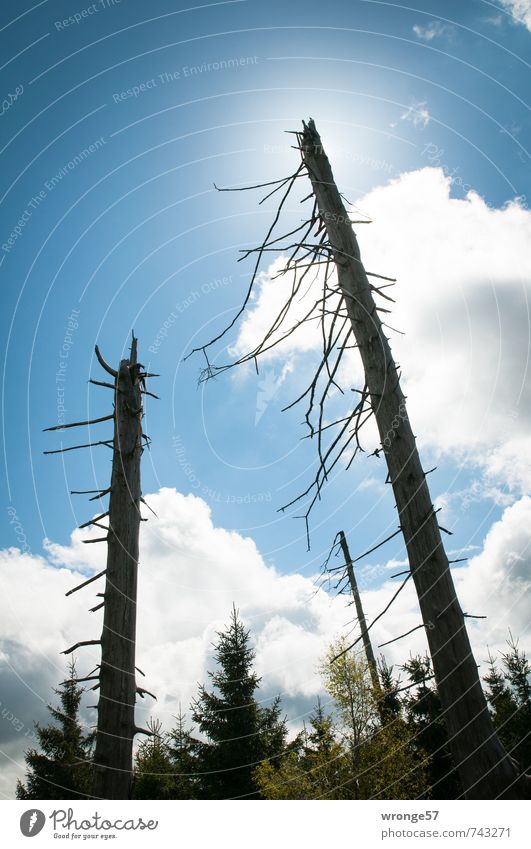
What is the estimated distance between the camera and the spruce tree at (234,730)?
13078 millimetres

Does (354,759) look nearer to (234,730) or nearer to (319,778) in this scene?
(319,778)

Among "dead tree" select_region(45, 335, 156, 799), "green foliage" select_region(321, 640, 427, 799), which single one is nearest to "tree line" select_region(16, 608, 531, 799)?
"green foliage" select_region(321, 640, 427, 799)

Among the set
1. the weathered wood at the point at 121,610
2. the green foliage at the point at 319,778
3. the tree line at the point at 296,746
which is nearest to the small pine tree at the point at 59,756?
the tree line at the point at 296,746

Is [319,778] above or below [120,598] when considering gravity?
below

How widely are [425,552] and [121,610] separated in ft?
9.73

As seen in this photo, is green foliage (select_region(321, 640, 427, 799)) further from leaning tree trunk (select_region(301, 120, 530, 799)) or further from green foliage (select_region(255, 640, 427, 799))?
leaning tree trunk (select_region(301, 120, 530, 799))

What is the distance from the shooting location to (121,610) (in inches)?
164

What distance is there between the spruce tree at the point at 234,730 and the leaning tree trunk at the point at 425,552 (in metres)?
11.9

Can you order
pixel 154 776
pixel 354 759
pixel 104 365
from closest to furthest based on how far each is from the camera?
pixel 104 365
pixel 354 759
pixel 154 776

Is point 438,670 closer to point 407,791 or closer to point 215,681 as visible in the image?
point 407,791

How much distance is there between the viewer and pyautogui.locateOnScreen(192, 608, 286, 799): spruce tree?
42.9ft

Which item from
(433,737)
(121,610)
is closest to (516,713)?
(433,737)

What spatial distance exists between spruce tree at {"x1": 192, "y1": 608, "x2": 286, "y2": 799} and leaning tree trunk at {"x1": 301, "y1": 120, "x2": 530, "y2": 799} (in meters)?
11.9
